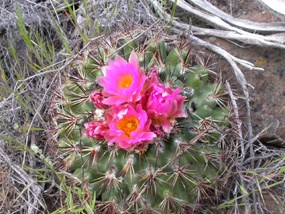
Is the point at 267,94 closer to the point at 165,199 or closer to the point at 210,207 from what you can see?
the point at 210,207

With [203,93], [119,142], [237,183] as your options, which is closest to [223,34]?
[203,93]

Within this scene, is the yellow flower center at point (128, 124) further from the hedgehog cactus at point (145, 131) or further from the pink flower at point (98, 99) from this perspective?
the pink flower at point (98, 99)

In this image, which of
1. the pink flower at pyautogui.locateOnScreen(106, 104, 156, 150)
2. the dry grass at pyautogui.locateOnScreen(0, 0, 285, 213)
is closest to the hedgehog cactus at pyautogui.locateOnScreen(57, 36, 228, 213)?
the pink flower at pyautogui.locateOnScreen(106, 104, 156, 150)

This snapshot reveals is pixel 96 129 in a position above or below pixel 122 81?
below

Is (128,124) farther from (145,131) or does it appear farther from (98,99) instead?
(98,99)

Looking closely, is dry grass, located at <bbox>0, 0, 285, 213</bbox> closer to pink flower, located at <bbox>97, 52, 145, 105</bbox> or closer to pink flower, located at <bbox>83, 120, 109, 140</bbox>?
pink flower, located at <bbox>83, 120, 109, 140</bbox>

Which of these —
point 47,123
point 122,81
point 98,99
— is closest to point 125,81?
point 122,81
